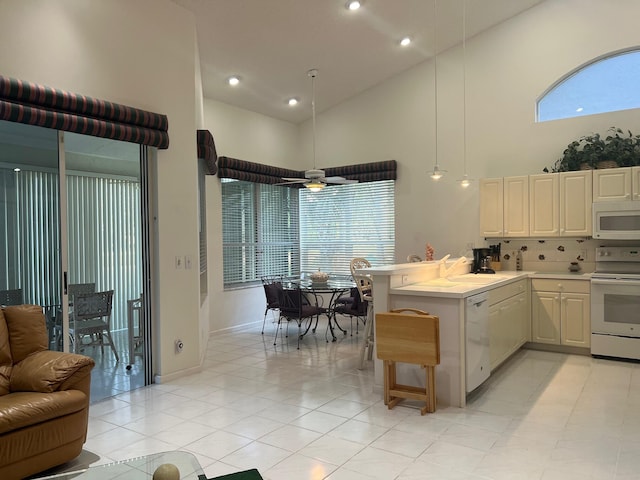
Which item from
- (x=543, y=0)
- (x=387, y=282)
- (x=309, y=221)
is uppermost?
(x=543, y=0)

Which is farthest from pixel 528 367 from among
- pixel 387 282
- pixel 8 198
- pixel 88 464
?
pixel 8 198

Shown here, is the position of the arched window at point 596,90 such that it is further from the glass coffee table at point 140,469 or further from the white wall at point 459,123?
the glass coffee table at point 140,469

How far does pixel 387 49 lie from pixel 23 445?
5.82m

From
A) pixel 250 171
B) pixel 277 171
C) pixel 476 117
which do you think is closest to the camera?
pixel 476 117

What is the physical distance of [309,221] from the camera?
8.31m

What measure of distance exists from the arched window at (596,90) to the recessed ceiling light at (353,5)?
2737 mm

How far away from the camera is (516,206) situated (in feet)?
19.0

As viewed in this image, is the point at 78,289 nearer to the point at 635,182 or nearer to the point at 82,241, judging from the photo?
the point at 82,241

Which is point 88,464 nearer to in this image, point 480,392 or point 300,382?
point 300,382

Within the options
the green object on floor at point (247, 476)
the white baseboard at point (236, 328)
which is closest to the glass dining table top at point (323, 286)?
the white baseboard at point (236, 328)

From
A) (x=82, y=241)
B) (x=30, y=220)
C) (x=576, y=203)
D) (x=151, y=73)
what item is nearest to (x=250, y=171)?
(x=151, y=73)

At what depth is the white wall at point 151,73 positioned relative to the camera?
3.50m

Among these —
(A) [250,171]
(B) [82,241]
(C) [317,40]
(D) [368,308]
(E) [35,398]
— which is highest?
(C) [317,40]

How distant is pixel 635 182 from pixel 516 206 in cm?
126
